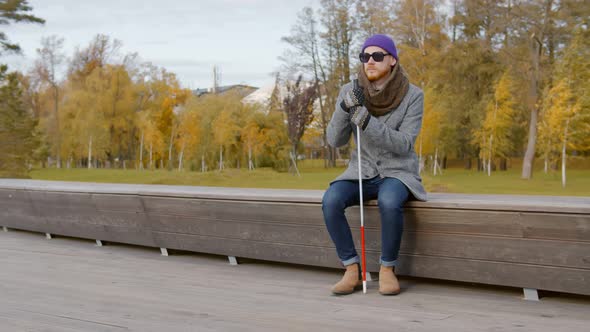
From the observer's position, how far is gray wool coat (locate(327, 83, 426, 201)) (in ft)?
11.2

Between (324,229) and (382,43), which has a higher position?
(382,43)

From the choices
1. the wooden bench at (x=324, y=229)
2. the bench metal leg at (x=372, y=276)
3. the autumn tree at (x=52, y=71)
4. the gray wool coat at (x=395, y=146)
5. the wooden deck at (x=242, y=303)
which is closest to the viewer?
the wooden deck at (x=242, y=303)

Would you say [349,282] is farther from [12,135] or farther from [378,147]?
[12,135]

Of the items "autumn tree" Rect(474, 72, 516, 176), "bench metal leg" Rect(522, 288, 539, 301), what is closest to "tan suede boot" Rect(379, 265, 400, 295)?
"bench metal leg" Rect(522, 288, 539, 301)

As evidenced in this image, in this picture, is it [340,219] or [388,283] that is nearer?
[388,283]

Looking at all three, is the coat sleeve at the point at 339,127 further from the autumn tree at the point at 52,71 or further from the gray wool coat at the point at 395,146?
the autumn tree at the point at 52,71

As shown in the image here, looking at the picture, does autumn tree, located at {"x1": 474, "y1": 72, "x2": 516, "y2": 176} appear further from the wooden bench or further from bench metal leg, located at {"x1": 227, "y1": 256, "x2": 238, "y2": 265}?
bench metal leg, located at {"x1": 227, "y1": 256, "x2": 238, "y2": 265}

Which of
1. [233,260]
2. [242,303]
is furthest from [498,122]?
[242,303]

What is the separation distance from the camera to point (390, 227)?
3.31m

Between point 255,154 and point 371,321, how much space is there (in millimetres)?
34510

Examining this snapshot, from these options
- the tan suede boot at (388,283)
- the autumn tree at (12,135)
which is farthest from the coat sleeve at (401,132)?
the autumn tree at (12,135)

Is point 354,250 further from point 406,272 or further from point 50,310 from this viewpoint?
point 50,310

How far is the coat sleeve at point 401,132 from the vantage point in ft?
10.9

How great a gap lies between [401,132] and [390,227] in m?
0.52
